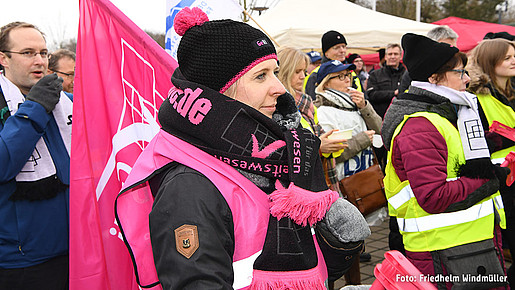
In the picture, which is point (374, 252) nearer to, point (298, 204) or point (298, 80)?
point (298, 80)

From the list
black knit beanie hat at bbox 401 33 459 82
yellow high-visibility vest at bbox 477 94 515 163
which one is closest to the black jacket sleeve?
black knit beanie hat at bbox 401 33 459 82

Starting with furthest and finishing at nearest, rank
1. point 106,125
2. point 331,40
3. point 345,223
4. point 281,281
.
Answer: point 331,40 → point 106,125 → point 345,223 → point 281,281

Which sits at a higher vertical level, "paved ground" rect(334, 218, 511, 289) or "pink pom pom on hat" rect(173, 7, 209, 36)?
"pink pom pom on hat" rect(173, 7, 209, 36)

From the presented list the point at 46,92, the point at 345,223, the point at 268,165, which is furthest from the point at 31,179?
the point at 345,223

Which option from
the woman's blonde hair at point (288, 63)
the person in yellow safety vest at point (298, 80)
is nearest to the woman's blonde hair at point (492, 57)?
the person in yellow safety vest at point (298, 80)

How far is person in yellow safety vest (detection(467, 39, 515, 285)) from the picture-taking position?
327cm

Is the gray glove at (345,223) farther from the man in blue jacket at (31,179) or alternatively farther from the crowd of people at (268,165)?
the man in blue jacket at (31,179)

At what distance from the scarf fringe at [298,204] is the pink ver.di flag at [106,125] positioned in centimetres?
94

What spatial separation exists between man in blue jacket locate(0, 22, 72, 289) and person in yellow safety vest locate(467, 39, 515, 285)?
8.59ft

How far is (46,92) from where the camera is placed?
2381 millimetres

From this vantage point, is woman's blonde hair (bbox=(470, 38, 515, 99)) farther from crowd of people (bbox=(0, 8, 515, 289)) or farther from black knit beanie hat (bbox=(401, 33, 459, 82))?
black knit beanie hat (bbox=(401, 33, 459, 82))

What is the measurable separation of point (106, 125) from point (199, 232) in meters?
1.13

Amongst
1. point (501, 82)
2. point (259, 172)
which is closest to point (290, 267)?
point (259, 172)

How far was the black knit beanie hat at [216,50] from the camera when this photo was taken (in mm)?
1433
